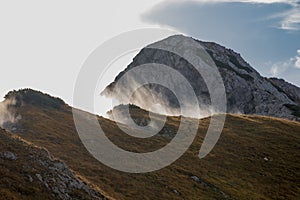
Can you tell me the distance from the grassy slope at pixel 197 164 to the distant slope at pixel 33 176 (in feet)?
37.7

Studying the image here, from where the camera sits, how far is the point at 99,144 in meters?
65.9

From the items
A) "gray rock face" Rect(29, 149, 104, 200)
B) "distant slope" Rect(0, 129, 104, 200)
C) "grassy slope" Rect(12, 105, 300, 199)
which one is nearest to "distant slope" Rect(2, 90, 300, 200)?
"grassy slope" Rect(12, 105, 300, 199)

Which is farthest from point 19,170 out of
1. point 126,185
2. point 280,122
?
point 280,122

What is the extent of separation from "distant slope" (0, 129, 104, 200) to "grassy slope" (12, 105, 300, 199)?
11.5m

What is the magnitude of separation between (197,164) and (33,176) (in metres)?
40.5

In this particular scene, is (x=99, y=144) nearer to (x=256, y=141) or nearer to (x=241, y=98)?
(x=256, y=141)

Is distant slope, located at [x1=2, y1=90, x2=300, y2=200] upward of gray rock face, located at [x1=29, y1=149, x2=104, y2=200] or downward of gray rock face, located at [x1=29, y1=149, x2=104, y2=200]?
upward

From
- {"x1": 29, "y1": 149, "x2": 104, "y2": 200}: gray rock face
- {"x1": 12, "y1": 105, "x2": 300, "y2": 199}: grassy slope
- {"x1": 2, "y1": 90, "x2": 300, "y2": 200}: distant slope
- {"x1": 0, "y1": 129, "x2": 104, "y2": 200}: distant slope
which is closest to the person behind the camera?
{"x1": 0, "y1": 129, "x2": 104, "y2": 200}: distant slope

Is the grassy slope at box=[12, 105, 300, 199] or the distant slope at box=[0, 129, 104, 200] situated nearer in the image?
the distant slope at box=[0, 129, 104, 200]

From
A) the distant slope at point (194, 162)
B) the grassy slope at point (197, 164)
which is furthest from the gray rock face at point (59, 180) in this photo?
the grassy slope at point (197, 164)

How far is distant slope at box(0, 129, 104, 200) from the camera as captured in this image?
2730 cm

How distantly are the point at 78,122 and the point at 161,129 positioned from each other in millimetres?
21298

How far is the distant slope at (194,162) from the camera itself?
49.7m

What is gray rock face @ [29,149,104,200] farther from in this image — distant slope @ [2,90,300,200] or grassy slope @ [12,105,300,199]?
grassy slope @ [12,105,300,199]
